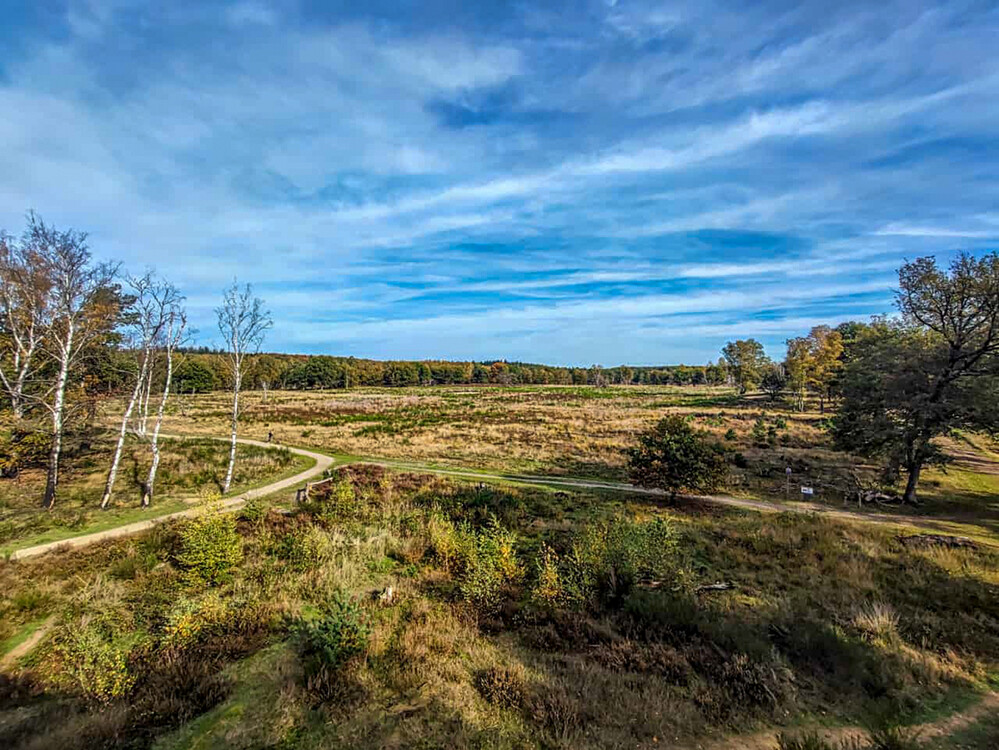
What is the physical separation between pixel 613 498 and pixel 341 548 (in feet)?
39.7

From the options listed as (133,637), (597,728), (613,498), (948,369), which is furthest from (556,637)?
(948,369)

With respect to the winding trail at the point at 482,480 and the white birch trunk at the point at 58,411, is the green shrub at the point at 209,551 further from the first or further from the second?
the white birch trunk at the point at 58,411

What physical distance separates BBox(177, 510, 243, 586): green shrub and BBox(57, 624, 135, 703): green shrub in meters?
3.31

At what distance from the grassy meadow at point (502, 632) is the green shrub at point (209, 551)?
0.23 feet

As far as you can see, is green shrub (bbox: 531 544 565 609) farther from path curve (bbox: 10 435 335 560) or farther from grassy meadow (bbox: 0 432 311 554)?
path curve (bbox: 10 435 335 560)

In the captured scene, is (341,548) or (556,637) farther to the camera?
(341,548)

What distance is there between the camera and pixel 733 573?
1263 cm

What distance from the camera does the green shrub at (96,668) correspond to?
689 cm

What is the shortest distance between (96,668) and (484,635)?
6836 mm

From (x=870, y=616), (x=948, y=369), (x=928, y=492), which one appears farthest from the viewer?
(x=928, y=492)

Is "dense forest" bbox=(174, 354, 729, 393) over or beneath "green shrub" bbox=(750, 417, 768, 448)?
over

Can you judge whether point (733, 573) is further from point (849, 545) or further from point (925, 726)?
point (925, 726)

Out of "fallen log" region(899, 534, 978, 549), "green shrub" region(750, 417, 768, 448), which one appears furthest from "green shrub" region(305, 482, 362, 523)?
"green shrub" region(750, 417, 768, 448)

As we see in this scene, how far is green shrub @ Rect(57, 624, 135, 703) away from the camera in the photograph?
22.6 feet
